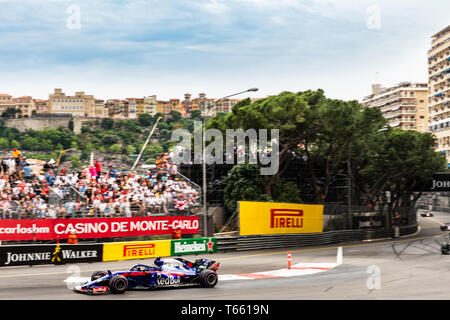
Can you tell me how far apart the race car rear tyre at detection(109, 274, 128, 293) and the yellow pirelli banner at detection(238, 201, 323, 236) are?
17.2 metres

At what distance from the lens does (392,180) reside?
193 feet

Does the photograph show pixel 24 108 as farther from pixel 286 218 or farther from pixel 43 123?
pixel 286 218

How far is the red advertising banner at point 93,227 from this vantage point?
23562 millimetres

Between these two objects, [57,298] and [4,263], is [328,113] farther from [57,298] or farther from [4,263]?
[57,298]

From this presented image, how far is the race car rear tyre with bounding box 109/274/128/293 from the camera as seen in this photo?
48.3 ft

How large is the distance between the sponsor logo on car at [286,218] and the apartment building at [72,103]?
116813 millimetres

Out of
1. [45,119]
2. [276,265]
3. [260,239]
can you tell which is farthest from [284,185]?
[45,119]

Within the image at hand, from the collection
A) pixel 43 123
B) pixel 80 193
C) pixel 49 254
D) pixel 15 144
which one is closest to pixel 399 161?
pixel 80 193

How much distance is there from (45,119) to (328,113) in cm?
9193

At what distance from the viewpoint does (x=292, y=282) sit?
17.9 metres

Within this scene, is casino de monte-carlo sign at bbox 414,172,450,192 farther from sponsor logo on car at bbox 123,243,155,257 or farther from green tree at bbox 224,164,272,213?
sponsor logo on car at bbox 123,243,155,257

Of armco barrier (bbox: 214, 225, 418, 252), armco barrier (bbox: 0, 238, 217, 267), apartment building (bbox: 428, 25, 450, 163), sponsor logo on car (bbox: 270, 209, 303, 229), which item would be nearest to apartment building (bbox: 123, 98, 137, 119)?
apartment building (bbox: 428, 25, 450, 163)

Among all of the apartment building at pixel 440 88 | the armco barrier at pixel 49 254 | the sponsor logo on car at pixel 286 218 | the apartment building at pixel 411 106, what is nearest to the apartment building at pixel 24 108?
the apartment building at pixel 440 88
